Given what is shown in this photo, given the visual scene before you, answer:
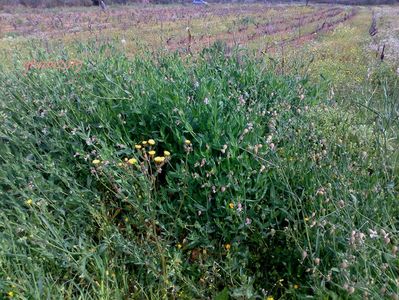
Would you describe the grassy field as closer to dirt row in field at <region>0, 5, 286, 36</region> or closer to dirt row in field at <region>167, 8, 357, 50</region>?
dirt row in field at <region>167, 8, 357, 50</region>

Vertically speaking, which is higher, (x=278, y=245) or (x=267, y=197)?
(x=267, y=197)

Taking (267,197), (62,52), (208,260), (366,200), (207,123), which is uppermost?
(62,52)

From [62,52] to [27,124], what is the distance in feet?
3.94

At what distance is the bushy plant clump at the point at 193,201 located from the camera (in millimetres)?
1769

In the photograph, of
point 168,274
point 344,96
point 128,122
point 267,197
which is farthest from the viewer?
point 344,96

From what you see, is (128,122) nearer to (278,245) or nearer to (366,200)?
(278,245)

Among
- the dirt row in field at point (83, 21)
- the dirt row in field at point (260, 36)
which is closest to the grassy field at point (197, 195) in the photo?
the dirt row in field at point (260, 36)

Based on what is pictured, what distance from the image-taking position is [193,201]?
2309 millimetres

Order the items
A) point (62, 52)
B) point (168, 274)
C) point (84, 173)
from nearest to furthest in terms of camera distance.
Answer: point (168, 274) → point (84, 173) → point (62, 52)

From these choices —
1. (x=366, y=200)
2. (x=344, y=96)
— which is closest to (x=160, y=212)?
(x=366, y=200)

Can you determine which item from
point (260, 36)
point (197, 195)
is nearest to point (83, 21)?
point (260, 36)

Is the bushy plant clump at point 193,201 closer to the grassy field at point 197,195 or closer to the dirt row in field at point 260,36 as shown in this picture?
the grassy field at point 197,195

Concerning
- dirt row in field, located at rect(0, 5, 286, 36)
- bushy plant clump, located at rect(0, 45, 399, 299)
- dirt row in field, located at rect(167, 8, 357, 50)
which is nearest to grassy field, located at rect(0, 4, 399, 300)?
bushy plant clump, located at rect(0, 45, 399, 299)

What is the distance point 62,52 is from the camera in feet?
12.5
